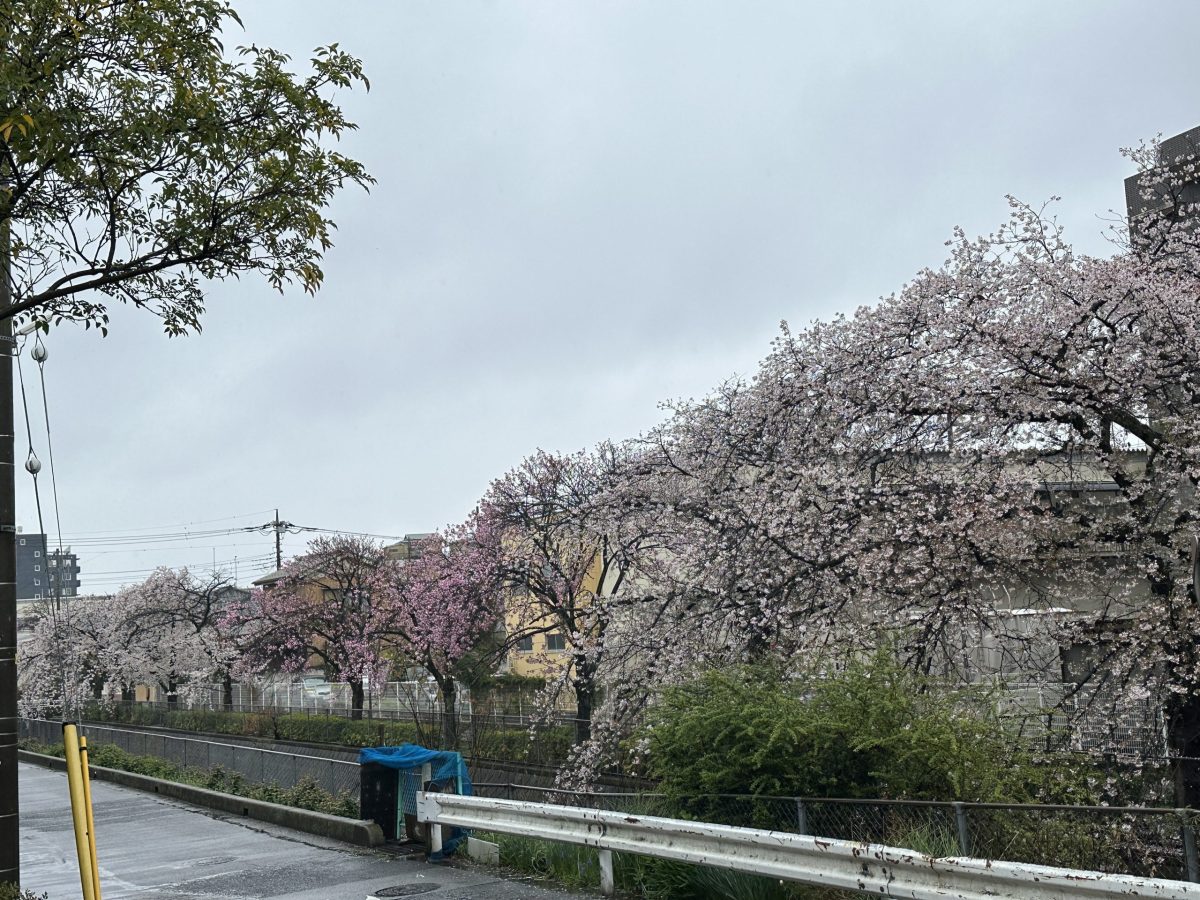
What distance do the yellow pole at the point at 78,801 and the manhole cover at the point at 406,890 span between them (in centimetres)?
384

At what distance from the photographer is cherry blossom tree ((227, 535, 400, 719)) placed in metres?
45.2

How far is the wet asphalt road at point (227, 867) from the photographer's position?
10391 mm

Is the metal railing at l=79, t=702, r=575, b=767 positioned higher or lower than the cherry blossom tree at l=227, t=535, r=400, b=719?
lower

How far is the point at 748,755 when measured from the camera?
9203 millimetres

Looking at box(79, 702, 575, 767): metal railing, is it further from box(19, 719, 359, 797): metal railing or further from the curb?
box(19, 719, 359, 797): metal railing

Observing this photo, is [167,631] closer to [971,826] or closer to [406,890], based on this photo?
[406,890]

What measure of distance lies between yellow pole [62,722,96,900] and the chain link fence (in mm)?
4740

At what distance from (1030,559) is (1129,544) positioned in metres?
1.16

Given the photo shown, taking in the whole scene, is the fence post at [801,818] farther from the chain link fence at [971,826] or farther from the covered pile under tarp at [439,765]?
the covered pile under tarp at [439,765]

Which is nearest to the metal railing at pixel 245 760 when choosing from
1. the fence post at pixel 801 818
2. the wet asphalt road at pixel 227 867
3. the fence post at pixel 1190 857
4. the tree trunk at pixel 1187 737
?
the wet asphalt road at pixel 227 867

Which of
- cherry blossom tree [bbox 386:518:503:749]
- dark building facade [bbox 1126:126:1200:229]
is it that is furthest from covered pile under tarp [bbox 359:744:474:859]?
cherry blossom tree [bbox 386:518:503:749]

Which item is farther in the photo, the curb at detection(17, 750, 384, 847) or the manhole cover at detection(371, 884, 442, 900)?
the curb at detection(17, 750, 384, 847)

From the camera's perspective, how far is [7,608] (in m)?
9.70

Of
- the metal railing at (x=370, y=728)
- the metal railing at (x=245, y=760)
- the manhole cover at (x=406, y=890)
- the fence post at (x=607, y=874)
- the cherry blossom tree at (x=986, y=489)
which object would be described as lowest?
the metal railing at (x=370, y=728)
